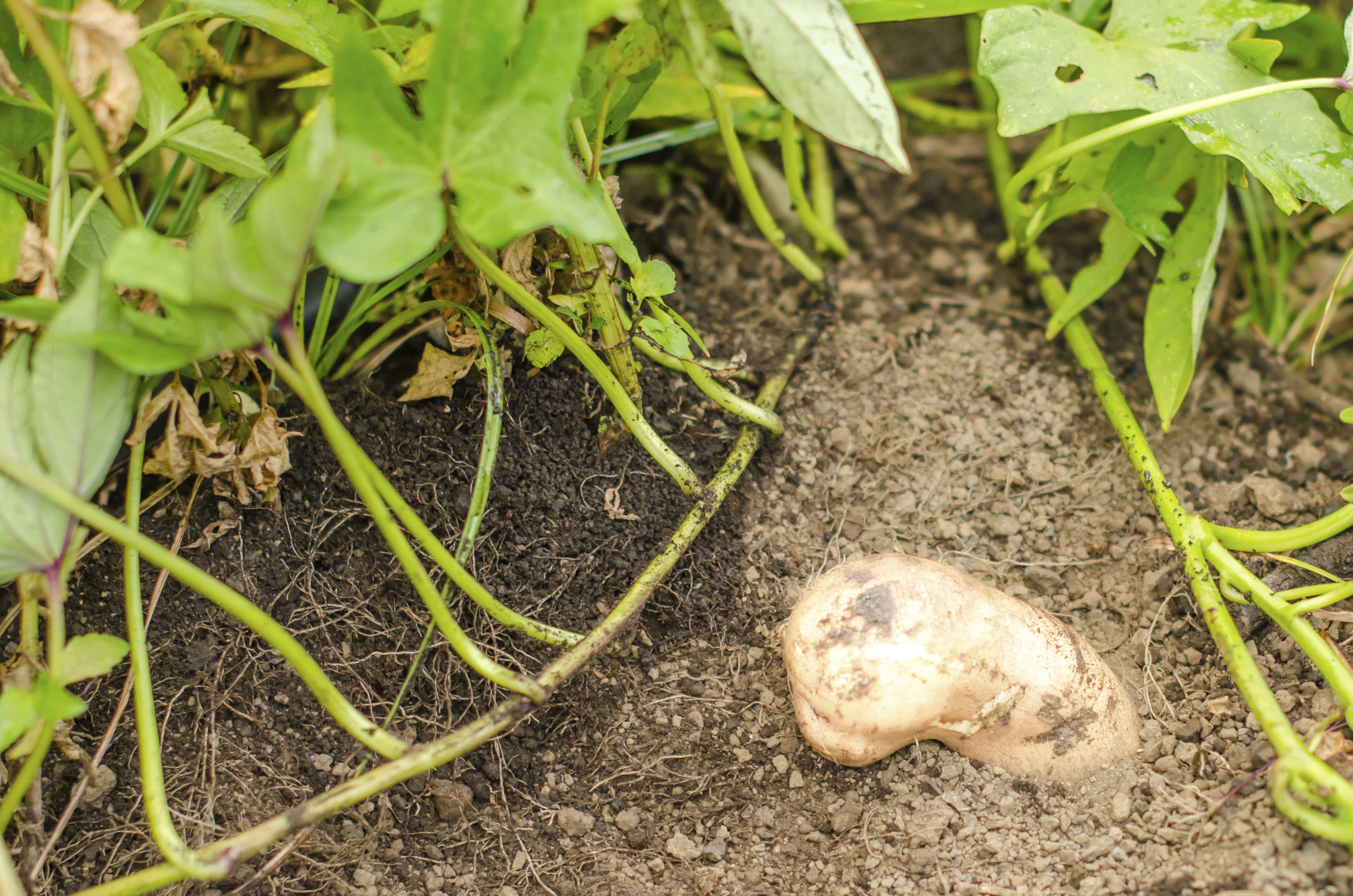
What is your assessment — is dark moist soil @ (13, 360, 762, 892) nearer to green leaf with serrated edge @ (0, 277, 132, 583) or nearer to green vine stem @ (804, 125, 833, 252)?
green leaf with serrated edge @ (0, 277, 132, 583)

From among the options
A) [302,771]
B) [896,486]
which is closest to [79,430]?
[302,771]

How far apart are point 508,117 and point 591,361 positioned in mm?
262

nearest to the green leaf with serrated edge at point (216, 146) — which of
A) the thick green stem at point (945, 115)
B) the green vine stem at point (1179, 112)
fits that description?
the green vine stem at point (1179, 112)

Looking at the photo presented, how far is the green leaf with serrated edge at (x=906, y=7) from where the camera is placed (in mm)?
930

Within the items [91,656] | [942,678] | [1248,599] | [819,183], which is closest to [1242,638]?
[1248,599]

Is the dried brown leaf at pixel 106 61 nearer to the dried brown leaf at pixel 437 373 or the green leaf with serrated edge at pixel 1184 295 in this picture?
the dried brown leaf at pixel 437 373

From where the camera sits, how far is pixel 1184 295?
110cm

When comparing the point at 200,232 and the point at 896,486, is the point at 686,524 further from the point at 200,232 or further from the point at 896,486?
the point at 200,232

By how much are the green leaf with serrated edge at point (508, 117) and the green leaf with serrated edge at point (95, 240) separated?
0.43 metres

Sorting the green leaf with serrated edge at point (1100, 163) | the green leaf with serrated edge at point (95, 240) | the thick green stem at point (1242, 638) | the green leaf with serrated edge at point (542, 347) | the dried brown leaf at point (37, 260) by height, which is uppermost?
the dried brown leaf at point (37, 260)

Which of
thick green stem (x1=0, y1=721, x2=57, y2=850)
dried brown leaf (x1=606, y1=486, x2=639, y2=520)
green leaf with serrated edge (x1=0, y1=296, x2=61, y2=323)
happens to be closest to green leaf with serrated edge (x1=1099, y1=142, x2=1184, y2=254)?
dried brown leaf (x1=606, y1=486, x2=639, y2=520)

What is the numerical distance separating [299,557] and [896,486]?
2.40 feet

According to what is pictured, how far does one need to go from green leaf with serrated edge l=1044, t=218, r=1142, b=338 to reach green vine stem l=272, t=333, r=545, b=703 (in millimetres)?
857

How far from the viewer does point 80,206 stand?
80 centimetres
